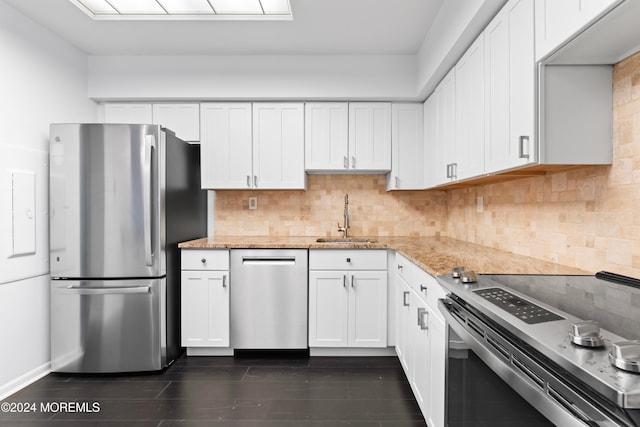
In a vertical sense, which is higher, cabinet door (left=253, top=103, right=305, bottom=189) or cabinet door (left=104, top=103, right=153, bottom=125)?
cabinet door (left=104, top=103, right=153, bottom=125)

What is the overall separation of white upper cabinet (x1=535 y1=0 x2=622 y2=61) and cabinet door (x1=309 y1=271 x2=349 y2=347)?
199 cm

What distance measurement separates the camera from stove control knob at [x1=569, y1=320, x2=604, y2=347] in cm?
67

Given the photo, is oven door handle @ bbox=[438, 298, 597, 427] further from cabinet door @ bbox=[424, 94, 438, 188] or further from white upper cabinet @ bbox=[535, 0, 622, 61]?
cabinet door @ bbox=[424, 94, 438, 188]

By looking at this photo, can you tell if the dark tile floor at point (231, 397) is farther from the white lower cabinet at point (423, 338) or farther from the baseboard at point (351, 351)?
the white lower cabinet at point (423, 338)

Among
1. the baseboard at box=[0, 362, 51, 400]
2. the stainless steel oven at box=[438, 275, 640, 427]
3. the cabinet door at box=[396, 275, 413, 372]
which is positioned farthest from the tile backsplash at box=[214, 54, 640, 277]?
the baseboard at box=[0, 362, 51, 400]

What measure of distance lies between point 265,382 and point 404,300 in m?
1.11

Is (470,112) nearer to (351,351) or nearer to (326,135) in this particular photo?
(326,135)

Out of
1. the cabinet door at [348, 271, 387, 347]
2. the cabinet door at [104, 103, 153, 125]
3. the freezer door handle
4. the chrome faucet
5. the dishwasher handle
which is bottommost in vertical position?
the cabinet door at [348, 271, 387, 347]

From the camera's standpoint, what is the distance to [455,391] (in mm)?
1285

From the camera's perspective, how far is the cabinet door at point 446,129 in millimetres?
2393

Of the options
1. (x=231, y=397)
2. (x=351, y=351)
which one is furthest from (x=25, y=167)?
(x=351, y=351)

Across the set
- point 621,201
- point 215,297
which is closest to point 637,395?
point 621,201

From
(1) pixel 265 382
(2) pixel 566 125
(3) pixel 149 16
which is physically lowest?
(1) pixel 265 382

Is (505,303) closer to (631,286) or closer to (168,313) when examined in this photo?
(631,286)
